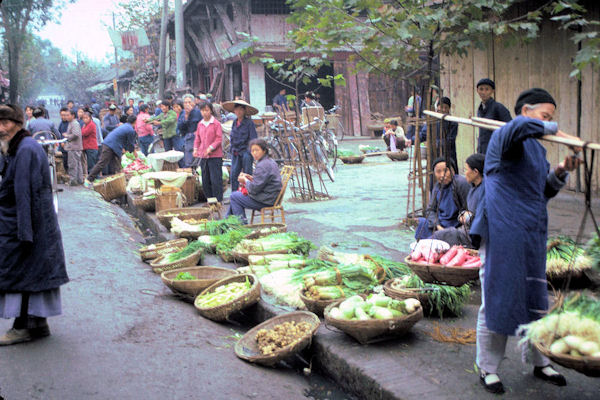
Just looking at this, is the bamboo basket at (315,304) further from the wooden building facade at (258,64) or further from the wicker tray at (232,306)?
the wooden building facade at (258,64)

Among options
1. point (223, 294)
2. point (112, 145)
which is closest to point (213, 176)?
point (112, 145)

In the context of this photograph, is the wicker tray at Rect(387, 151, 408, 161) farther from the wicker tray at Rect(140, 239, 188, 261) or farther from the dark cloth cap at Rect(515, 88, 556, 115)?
the dark cloth cap at Rect(515, 88, 556, 115)

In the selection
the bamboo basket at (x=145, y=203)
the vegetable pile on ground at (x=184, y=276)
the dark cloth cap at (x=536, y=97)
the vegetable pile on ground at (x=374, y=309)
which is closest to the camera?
the dark cloth cap at (x=536, y=97)

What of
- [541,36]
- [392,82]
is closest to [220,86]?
[392,82]

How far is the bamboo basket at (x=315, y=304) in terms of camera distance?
5.00 metres

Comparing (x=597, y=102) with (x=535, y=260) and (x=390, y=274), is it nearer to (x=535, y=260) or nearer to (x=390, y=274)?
(x=390, y=274)

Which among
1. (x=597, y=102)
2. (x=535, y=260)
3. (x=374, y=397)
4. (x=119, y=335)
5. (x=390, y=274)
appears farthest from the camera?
(x=597, y=102)

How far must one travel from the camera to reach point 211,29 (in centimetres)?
2602

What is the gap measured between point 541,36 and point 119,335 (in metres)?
7.73

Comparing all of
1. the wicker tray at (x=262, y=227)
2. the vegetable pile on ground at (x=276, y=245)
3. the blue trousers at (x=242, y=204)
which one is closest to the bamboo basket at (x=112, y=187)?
the blue trousers at (x=242, y=204)

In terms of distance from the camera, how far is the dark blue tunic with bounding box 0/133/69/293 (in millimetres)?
4598

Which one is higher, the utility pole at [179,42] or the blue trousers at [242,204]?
the utility pole at [179,42]

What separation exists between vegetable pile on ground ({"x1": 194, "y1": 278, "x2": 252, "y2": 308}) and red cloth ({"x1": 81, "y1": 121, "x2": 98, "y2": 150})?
10454 millimetres

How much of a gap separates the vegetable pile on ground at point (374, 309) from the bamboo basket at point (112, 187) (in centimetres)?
950
